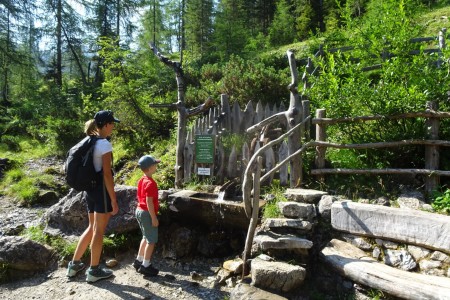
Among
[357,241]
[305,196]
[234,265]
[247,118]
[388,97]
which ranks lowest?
[234,265]

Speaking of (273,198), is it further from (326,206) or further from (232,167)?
(232,167)

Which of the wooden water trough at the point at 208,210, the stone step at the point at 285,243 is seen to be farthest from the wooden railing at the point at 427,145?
the wooden water trough at the point at 208,210

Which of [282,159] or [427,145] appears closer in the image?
[427,145]

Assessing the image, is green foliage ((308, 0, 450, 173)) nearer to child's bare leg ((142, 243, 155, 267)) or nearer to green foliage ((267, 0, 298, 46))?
child's bare leg ((142, 243, 155, 267))

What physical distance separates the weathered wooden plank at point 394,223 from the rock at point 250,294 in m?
1.41

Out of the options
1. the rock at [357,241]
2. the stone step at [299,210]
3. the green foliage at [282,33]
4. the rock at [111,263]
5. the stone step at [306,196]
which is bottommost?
the rock at [111,263]

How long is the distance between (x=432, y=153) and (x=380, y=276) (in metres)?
2.19

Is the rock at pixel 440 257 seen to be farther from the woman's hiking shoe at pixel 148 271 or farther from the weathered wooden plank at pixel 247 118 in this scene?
the weathered wooden plank at pixel 247 118

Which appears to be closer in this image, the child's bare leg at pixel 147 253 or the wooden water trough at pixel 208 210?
the child's bare leg at pixel 147 253

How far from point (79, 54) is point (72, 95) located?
7465 mm

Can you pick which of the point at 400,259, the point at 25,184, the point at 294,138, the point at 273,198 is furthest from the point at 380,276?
the point at 25,184

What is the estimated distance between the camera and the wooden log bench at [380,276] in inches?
129

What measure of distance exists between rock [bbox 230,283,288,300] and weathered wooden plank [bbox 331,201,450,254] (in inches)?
55.4

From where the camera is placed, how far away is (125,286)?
4.50 meters
